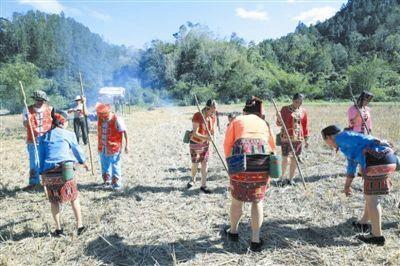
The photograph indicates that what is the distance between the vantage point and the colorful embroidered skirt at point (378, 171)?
4824 mm

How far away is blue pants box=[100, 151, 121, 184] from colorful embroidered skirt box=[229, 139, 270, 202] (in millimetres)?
3450

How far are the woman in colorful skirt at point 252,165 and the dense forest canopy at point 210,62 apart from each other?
24587 millimetres

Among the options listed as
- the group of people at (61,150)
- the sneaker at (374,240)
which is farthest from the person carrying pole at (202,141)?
the sneaker at (374,240)

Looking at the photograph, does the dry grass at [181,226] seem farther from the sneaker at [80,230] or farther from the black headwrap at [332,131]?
the black headwrap at [332,131]

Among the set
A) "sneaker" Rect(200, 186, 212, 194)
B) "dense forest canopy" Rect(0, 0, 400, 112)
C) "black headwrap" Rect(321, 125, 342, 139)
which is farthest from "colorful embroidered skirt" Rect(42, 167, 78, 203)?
"dense forest canopy" Rect(0, 0, 400, 112)

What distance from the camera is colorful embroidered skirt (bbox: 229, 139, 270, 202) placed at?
479 cm

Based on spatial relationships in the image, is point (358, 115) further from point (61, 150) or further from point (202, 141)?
point (61, 150)

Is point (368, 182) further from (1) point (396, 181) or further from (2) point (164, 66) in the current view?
(2) point (164, 66)

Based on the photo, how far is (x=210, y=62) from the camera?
60.5 meters

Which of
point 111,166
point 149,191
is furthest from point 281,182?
point 111,166

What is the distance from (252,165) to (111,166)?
3.83 m

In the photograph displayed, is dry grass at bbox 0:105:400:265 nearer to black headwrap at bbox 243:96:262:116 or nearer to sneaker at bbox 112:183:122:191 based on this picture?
sneaker at bbox 112:183:122:191

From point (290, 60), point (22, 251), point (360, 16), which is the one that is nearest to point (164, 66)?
point (290, 60)

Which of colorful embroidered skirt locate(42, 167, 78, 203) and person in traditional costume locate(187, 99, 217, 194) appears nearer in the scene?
colorful embroidered skirt locate(42, 167, 78, 203)
